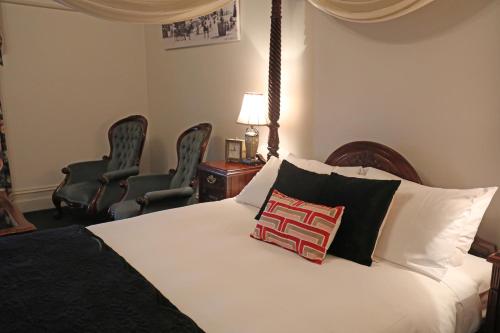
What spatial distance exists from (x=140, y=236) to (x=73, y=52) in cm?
309

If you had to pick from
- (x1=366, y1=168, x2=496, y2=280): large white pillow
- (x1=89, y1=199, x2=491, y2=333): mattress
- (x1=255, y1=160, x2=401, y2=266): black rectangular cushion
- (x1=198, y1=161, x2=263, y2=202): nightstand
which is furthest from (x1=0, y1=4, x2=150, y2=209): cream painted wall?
(x1=366, y1=168, x2=496, y2=280): large white pillow

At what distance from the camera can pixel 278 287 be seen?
1517 mm

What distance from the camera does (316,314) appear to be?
133 centimetres

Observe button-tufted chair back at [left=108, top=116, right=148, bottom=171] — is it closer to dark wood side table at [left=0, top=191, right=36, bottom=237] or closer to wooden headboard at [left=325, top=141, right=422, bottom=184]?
dark wood side table at [left=0, top=191, right=36, bottom=237]

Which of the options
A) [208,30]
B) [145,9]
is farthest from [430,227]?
[208,30]

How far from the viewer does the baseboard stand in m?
4.23

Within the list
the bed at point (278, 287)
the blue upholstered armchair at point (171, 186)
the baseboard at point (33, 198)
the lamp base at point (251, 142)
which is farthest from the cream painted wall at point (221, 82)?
the baseboard at point (33, 198)

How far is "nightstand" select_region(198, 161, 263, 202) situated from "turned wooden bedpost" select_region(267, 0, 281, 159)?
A: 0.77 ft

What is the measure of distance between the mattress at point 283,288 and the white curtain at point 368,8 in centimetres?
122

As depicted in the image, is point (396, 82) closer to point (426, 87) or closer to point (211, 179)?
point (426, 87)

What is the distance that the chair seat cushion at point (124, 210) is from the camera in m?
3.20

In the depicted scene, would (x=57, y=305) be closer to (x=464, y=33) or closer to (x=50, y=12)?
(x=464, y=33)

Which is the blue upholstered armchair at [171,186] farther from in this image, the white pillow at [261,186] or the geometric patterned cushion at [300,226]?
the geometric patterned cushion at [300,226]

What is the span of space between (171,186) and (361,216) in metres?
2.25
